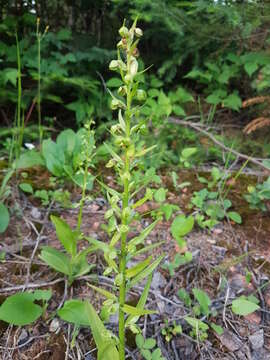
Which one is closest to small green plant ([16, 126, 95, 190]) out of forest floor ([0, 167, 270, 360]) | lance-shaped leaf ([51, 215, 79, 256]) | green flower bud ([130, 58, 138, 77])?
forest floor ([0, 167, 270, 360])

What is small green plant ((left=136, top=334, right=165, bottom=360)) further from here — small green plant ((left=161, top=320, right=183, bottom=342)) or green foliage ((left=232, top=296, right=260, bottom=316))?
green foliage ((left=232, top=296, right=260, bottom=316))

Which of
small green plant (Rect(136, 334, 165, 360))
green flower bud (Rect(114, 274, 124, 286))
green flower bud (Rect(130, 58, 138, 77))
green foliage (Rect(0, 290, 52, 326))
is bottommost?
small green plant (Rect(136, 334, 165, 360))

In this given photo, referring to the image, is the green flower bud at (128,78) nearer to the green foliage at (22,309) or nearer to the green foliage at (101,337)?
the green foliage at (101,337)

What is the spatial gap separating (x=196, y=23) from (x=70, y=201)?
241 cm

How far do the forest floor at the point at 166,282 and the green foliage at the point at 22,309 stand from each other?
0.10 m

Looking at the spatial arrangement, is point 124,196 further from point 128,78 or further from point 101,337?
point 101,337

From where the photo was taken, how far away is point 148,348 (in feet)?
4.16

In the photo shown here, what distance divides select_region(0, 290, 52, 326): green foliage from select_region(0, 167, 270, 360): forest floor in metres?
0.10

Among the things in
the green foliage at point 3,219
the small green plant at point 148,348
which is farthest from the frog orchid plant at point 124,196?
the green foliage at point 3,219

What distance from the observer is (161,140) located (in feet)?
9.88

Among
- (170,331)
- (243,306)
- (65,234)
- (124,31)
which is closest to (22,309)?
(65,234)

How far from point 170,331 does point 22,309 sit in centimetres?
68

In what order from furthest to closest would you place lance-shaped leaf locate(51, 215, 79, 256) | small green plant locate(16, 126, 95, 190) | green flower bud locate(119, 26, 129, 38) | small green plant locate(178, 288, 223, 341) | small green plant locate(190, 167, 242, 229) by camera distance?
small green plant locate(16, 126, 95, 190), small green plant locate(190, 167, 242, 229), lance-shaped leaf locate(51, 215, 79, 256), small green plant locate(178, 288, 223, 341), green flower bud locate(119, 26, 129, 38)

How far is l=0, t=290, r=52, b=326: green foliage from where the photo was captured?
126cm
